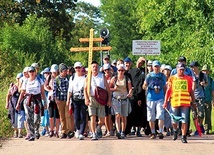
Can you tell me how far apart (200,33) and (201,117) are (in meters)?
10.3

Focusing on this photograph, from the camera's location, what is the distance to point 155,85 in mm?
20172

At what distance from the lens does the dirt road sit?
16328mm

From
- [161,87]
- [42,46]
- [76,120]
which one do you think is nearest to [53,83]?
[76,120]

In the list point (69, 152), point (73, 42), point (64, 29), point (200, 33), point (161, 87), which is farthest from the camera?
point (73, 42)

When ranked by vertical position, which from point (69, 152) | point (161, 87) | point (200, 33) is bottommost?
point (69, 152)

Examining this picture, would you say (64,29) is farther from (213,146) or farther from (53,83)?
(213,146)

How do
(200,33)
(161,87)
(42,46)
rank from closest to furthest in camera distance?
(161,87)
(200,33)
(42,46)

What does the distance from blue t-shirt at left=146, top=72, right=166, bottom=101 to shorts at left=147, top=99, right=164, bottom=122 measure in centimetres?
10

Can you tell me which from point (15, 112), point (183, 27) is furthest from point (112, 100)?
point (183, 27)

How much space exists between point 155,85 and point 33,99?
2.90 metres

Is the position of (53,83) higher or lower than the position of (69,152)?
higher

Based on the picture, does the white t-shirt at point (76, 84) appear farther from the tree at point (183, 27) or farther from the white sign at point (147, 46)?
the tree at point (183, 27)

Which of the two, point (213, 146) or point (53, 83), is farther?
point (53, 83)

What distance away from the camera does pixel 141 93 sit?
69.7ft
